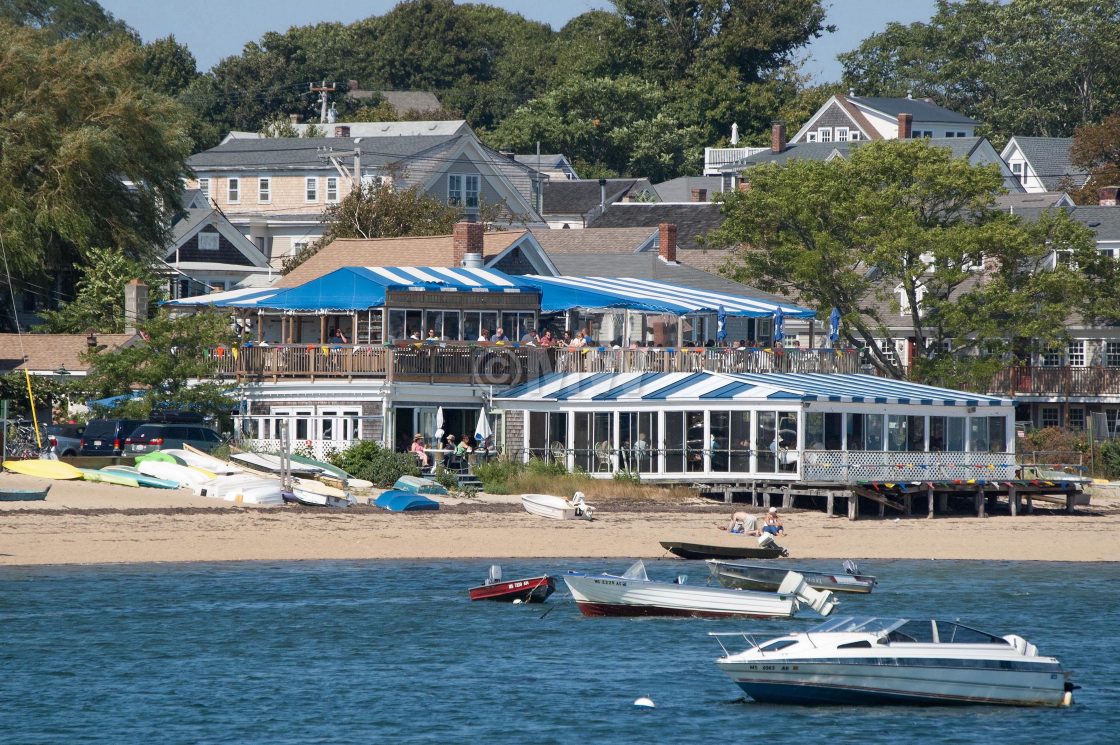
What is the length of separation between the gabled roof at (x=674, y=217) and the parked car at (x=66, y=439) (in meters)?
A: 39.1

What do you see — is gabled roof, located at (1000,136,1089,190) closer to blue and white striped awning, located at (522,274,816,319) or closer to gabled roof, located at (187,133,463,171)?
gabled roof, located at (187,133,463,171)

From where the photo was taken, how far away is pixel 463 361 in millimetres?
53250

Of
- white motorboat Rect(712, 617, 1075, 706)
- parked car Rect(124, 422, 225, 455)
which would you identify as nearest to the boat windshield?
white motorboat Rect(712, 617, 1075, 706)

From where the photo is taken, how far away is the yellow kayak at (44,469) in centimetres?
4550

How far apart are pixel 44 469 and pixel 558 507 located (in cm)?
1268

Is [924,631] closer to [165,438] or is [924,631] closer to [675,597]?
[675,597]

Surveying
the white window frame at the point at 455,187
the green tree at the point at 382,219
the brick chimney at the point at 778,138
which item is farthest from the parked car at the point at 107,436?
the brick chimney at the point at 778,138

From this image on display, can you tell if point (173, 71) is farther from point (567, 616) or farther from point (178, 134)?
point (567, 616)

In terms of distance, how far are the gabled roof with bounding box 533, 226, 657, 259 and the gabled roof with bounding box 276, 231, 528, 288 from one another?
13151mm

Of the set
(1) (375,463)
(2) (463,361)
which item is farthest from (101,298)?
(1) (375,463)

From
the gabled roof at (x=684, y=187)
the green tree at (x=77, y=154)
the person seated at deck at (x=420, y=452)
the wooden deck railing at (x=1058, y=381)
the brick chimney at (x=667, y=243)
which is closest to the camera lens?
the person seated at deck at (x=420, y=452)

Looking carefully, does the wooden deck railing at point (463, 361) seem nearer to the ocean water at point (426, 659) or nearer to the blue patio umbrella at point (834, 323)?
the blue patio umbrella at point (834, 323)

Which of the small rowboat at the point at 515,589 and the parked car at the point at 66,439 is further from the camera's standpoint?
the parked car at the point at 66,439

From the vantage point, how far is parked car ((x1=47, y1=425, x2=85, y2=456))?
50219 millimetres
